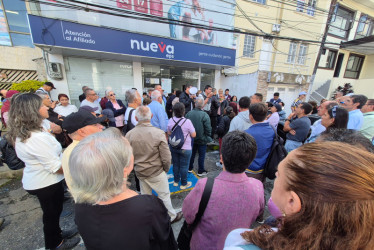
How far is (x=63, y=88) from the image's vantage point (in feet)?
20.5

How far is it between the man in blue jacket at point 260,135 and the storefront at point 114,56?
576cm

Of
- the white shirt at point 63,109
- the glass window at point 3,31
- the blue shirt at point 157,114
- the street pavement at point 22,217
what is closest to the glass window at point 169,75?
the white shirt at point 63,109

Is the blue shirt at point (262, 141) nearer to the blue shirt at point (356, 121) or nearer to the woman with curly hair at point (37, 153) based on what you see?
the blue shirt at point (356, 121)

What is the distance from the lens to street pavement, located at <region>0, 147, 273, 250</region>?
2.12 m

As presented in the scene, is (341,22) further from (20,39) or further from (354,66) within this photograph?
(20,39)

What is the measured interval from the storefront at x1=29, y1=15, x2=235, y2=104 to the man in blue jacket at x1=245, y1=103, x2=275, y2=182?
5.76m

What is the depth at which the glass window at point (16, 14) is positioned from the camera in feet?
21.9

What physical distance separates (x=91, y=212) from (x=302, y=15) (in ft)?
55.5

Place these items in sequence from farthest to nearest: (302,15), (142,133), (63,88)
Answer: (302,15) → (63,88) → (142,133)

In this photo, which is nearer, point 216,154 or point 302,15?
point 216,154

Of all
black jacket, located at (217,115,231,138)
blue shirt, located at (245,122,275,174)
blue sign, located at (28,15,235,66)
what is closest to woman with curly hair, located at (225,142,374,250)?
blue shirt, located at (245,122,275,174)

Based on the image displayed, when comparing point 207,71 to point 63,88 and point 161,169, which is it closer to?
point 63,88

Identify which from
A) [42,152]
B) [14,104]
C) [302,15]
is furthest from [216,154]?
[302,15]

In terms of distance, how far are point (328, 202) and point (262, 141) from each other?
5.79 ft
